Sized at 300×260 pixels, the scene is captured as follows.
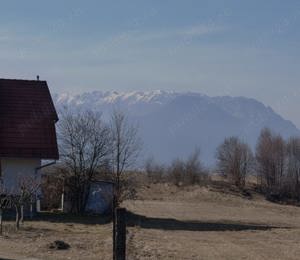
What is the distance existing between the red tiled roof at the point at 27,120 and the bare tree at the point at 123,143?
19.8ft

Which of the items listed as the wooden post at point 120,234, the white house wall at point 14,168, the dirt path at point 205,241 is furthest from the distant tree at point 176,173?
the wooden post at point 120,234

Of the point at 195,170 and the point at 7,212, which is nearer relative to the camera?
the point at 7,212

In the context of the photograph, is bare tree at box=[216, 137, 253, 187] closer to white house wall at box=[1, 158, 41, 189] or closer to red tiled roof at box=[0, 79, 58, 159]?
red tiled roof at box=[0, 79, 58, 159]

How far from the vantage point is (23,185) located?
2502 centimetres

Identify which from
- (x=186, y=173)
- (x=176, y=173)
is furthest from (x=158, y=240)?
(x=186, y=173)

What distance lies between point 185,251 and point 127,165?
23.3 meters

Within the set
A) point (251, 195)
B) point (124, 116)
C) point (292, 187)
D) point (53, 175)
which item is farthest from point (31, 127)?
point (292, 187)

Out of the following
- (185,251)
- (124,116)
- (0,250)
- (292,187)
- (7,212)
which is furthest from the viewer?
(292,187)

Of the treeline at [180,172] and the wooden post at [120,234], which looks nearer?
the wooden post at [120,234]

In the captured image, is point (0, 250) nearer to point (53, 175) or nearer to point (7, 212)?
point (7, 212)

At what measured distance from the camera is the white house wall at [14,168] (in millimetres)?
31984

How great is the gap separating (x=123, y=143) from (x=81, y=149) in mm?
7072

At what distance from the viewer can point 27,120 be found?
111 ft

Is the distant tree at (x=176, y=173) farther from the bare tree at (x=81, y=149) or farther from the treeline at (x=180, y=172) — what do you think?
the bare tree at (x=81, y=149)
